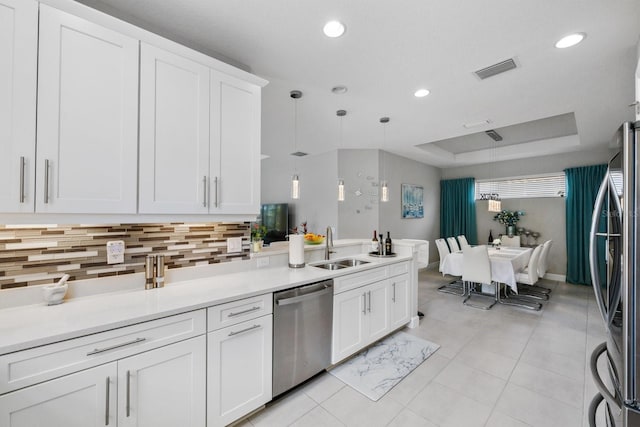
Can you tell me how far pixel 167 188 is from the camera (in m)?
1.74

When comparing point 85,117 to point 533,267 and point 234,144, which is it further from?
point 533,267

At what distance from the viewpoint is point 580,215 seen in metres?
5.17

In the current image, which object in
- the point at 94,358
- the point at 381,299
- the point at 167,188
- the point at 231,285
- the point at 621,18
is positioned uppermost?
the point at 621,18

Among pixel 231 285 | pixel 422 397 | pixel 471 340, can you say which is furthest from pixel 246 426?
pixel 471 340

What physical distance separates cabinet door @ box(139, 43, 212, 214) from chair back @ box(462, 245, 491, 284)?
12.7ft

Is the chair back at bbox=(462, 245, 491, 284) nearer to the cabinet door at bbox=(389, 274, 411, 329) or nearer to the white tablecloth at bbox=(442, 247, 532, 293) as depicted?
the white tablecloth at bbox=(442, 247, 532, 293)

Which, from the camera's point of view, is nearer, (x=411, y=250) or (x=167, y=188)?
(x=167, y=188)

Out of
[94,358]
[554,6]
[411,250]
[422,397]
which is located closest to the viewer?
[94,358]

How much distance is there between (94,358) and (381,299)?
231 cm

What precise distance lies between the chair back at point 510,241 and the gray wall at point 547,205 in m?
0.31

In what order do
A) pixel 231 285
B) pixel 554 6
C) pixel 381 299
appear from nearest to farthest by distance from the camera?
pixel 554 6 → pixel 231 285 → pixel 381 299

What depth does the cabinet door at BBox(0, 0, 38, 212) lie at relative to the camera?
126 centimetres

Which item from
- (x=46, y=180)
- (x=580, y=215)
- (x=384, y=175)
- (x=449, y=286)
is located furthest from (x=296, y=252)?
(x=580, y=215)

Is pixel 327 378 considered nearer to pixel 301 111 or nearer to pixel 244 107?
pixel 244 107
